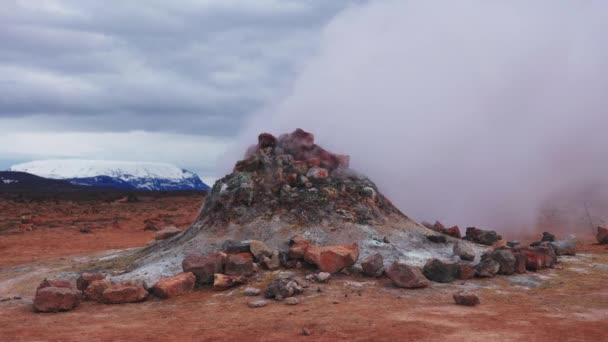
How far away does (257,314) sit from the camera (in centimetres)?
717

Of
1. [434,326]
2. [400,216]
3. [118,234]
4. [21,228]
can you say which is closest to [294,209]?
[400,216]

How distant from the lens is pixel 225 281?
845cm

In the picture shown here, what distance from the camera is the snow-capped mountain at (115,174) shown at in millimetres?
152625

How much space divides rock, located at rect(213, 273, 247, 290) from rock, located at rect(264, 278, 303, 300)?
27.3 inches

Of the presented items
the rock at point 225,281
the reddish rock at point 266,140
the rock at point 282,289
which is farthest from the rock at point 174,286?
the reddish rock at point 266,140

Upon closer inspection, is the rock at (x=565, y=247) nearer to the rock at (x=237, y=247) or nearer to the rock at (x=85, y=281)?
the rock at (x=237, y=247)

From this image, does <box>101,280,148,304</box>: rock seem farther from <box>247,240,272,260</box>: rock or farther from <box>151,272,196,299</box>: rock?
<box>247,240,272,260</box>: rock

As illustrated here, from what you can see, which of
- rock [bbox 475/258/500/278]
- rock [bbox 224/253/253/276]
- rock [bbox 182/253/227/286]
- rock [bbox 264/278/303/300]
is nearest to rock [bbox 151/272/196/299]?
rock [bbox 182/253/227/286]

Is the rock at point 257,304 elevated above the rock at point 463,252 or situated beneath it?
situated beneath

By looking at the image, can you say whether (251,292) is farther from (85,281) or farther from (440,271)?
(440,271)

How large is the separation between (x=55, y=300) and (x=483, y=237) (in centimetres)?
929

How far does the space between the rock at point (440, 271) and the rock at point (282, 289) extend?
2.16 metres

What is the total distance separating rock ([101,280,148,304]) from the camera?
812 centimetres

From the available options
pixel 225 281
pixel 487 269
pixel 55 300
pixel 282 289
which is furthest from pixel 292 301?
pixel 487 269
